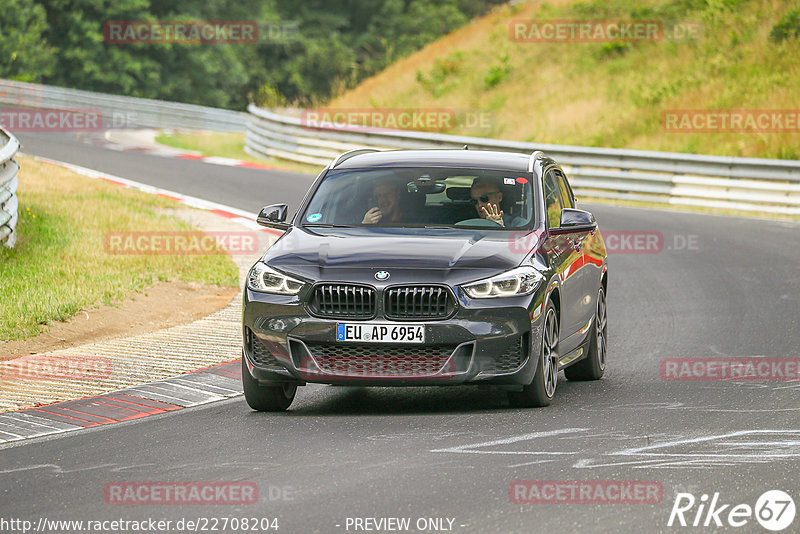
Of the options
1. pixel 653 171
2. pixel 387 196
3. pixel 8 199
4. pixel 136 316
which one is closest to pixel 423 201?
pixel 387 196

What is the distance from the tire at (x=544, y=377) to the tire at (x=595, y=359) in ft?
4.56

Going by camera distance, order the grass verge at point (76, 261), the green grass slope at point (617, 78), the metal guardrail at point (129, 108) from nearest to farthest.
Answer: the grass verge at point (76, 261), the green grass slope at point (617, 78), the metal guardrail at point (129, 108)

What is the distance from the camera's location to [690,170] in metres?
26.7

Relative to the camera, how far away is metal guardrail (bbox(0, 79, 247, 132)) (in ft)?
145

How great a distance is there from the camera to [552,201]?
1050cm

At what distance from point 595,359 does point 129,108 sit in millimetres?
35881

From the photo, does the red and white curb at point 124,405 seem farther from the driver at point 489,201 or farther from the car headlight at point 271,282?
the driver at point 489,201

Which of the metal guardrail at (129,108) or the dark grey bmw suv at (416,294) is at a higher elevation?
the dark grey bmw suv at (416,294)

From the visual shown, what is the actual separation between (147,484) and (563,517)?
7.21ft

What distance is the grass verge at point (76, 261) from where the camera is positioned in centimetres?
1280

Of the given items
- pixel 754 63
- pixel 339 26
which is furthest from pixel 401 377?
pixel 339 26

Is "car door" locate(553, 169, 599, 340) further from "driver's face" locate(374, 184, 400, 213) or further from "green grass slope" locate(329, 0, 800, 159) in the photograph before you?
"green grass slope" locate(329, 0, 800, 159)

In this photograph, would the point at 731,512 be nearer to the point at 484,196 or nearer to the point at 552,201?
the point at 484,196

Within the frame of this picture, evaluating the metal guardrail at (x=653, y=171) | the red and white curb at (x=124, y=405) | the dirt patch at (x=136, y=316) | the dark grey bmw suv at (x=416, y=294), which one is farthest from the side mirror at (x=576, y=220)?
the metal guardrail at (x=653, y=171)
